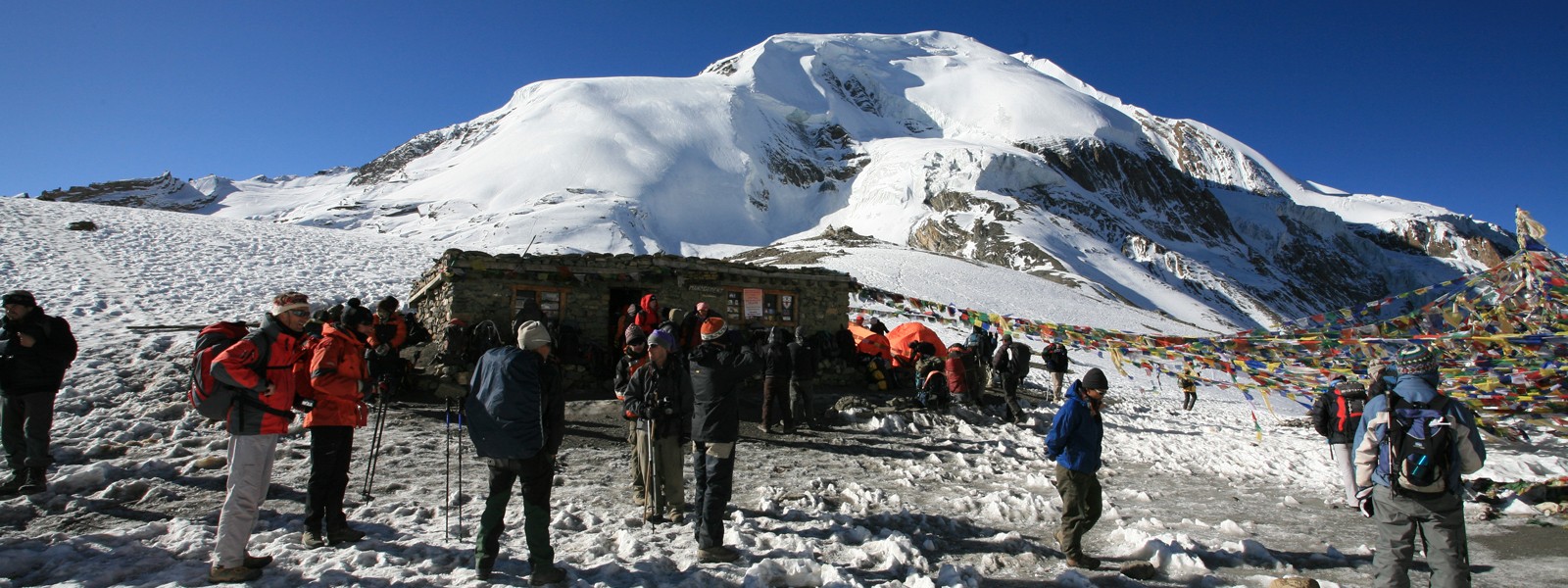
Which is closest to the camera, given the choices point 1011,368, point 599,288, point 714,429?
point 714,429

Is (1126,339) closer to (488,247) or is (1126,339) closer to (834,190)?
(488,247)

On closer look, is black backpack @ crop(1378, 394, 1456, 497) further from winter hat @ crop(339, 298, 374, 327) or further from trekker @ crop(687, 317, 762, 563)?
winter hat @ crop(339, 298, 374, 327)

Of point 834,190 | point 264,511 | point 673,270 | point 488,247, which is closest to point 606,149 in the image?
point 834,190

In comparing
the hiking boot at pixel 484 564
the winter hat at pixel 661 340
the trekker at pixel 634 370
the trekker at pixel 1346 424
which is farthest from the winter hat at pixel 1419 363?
the hiking boot at pixel 484 564

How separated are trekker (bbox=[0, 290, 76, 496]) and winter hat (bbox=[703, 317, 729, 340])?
5360 mm

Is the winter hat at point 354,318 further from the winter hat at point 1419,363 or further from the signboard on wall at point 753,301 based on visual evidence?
the signboard on wall at point 753,301

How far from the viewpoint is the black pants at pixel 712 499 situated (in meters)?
5.35

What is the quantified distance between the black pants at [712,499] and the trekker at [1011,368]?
8.13 metres

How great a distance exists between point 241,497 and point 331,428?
0.80m

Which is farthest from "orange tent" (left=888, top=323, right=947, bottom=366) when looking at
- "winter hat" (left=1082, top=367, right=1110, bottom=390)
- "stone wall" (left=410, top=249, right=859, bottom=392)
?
"winter hat" (left=1082, top=367, right=1110, bottom=390)

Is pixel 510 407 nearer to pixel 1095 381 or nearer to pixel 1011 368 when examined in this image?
pixel 1095 381

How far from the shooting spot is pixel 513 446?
4734mm

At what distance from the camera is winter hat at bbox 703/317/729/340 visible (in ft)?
20.5

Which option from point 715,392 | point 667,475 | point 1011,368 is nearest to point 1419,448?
point 715,392
